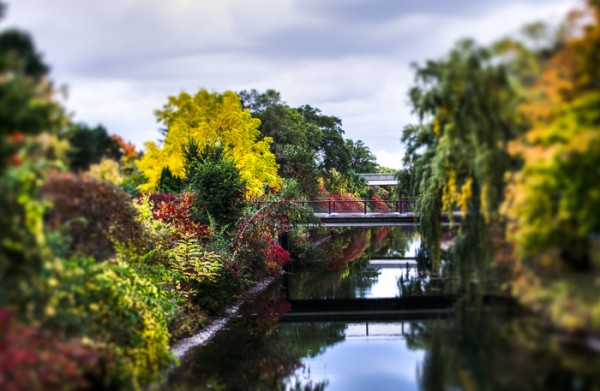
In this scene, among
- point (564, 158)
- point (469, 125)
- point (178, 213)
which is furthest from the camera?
point (178, 213)

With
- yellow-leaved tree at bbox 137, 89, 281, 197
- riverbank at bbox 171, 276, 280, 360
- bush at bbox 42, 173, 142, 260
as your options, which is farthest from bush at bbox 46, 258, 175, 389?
yellow-leaved tree at bbox 137, 89, 281, 197

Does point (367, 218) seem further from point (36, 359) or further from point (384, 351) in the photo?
point (36, 359)

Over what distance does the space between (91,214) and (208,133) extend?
24.9 metres

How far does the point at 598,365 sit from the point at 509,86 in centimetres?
418

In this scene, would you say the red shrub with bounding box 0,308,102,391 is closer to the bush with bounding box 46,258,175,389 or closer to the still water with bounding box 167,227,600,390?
the bush with bounding box 46,258,175,389

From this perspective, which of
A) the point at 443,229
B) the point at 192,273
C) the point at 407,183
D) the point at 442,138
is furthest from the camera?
the point at 192,273

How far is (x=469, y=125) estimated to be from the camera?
10.9 meters

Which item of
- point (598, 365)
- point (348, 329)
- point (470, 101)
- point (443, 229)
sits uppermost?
point (470, 101)

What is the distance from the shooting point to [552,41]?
29.1 ft

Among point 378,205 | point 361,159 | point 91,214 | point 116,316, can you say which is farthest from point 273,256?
point 361,159

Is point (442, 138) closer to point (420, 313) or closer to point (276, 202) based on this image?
point (420, 313)

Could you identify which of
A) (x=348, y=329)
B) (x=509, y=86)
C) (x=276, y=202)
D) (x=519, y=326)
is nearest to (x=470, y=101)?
(x=509, y=86)

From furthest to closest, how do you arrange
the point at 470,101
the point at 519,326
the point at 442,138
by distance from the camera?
the point at 442,138, the point at 470,101, the point at 519,326

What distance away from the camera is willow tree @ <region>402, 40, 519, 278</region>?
397 inches
